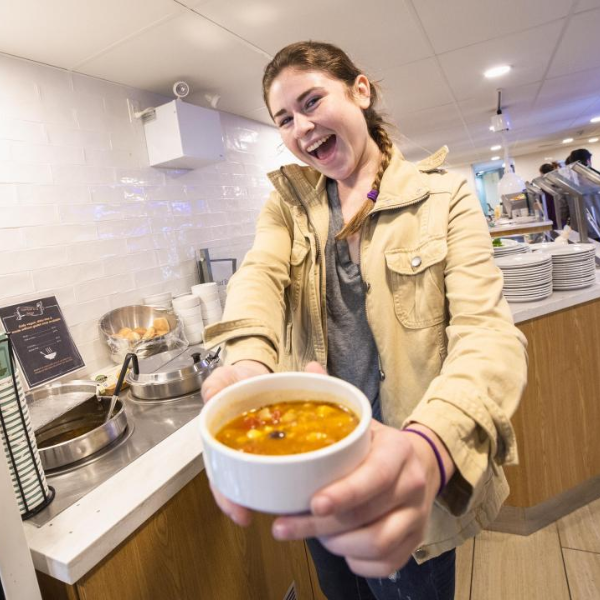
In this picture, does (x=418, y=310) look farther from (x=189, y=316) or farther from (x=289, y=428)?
(x=189, y=316)

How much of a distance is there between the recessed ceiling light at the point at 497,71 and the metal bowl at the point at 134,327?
340 centimetres

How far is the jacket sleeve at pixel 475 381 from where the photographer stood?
0.57m

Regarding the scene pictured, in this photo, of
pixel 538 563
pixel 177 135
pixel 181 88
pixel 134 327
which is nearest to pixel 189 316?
pixel 134 327

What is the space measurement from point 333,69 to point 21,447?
3.66 feet

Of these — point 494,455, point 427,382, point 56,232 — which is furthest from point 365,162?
point 56,232

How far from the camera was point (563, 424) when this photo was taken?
1908 millimetres

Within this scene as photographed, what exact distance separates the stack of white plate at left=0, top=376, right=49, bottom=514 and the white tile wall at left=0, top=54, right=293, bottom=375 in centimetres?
112

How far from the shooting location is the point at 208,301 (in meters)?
2.54

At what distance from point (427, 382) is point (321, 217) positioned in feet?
1.60

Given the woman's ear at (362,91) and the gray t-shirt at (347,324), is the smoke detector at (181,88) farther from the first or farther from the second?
the gray t-shirt at (347,324)

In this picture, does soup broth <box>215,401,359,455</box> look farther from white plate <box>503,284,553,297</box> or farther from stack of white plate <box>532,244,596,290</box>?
stack of white plate <box>532,244,596,290</box>

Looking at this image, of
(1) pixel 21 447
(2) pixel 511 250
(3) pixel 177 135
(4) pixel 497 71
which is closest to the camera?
(1) pixel 21 447

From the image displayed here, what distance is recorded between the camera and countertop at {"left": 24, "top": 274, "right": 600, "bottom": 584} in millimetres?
791

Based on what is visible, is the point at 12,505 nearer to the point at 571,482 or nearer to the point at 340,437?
the point at 340,437
